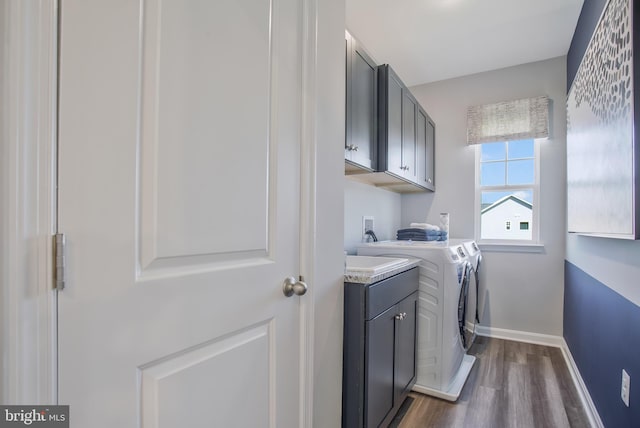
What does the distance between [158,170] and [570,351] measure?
3287 millimetres

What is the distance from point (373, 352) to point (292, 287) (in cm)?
64

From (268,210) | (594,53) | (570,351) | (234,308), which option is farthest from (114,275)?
(570,351)

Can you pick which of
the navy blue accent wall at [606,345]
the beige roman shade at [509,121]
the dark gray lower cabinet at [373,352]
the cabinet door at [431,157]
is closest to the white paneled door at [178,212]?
the dark gray lower cabinet at [373,352]

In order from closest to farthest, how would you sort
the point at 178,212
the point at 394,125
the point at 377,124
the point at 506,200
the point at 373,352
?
the point at 178,212 → the point at 373,352 → the point at 377,124 → the point at 394,125 → the point at 506,200

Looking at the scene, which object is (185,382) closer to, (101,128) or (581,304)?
(101,128)

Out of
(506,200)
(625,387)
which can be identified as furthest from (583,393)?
(506,200)

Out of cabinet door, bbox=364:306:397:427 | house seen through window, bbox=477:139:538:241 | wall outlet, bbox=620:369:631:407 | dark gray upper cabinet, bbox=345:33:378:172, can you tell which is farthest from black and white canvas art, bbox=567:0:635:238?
dark gray upper cabinet, bbox=345:33:378:172

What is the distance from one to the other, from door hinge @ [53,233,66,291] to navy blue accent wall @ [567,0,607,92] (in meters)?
2.47

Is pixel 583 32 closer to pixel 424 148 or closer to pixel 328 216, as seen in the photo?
pixel 424 148

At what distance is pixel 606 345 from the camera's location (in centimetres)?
165

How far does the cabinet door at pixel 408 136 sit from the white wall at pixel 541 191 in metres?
0.85

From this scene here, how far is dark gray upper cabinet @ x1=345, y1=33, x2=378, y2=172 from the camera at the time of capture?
5.97 ft

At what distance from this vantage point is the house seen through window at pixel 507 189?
317cm

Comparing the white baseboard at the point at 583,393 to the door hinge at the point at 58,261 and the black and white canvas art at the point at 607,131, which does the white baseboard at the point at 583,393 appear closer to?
the black and white canvas art at the point at 607,131
